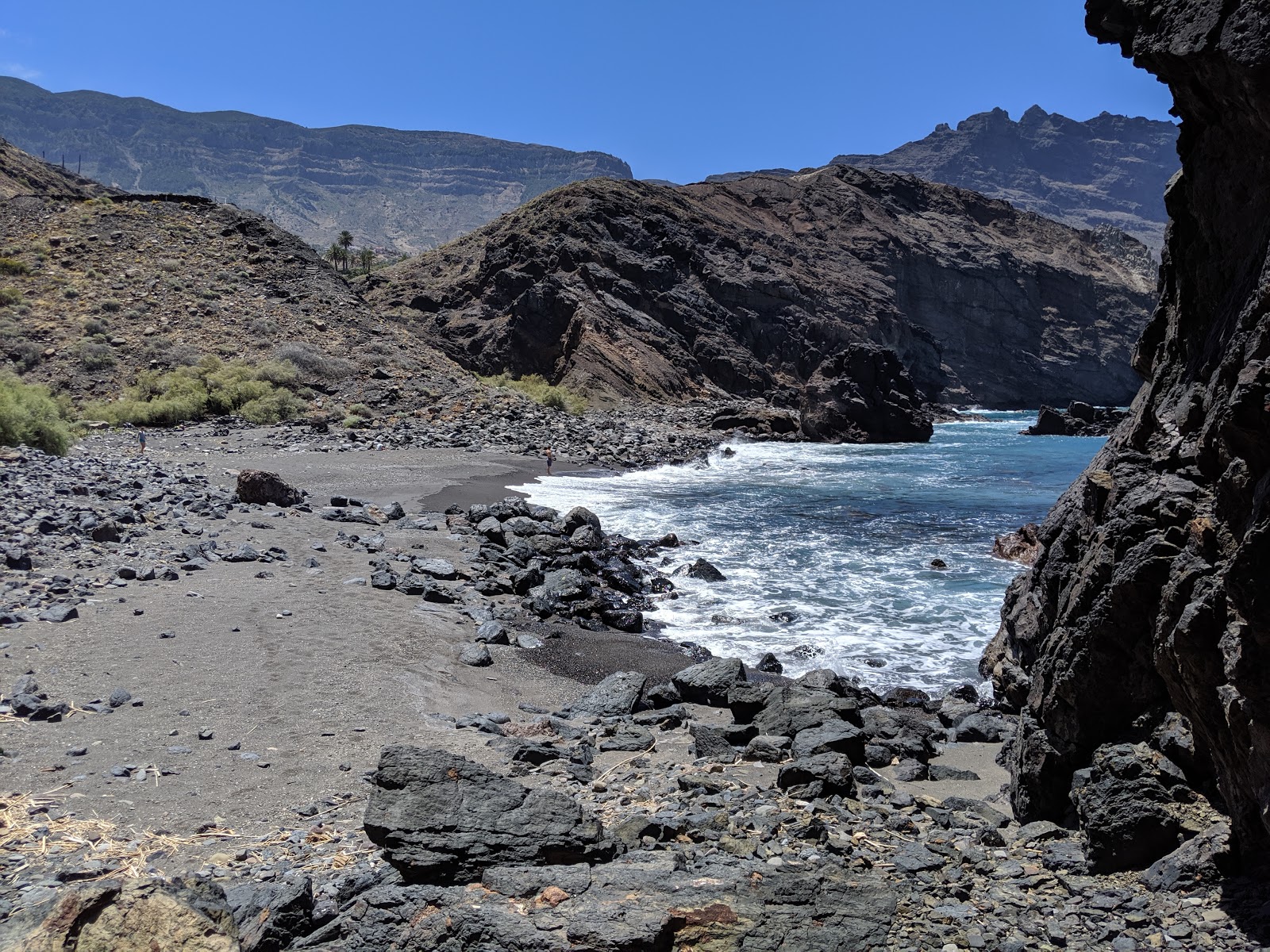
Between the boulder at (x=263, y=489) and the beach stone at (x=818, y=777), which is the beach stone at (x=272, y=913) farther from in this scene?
the boulder at (x=263, y=489)

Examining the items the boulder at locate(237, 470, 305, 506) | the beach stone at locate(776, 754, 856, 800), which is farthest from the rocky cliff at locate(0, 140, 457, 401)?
the beach stone at locate(776, 754, 856, 800)

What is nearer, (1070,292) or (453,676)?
(453,676)

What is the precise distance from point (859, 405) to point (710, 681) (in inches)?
1643

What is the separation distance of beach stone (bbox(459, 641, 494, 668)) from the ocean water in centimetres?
313

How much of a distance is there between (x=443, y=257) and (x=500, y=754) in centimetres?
6878

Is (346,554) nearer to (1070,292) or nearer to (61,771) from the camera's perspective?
(61,771)

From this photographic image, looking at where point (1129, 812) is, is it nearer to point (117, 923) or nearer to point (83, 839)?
point (117, 923)

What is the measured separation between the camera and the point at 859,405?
1885 inches

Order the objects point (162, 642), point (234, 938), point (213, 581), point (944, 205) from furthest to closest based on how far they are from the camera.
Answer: point (944, 205) < point (213, 581) < point (162, 642) < point (234, 938)

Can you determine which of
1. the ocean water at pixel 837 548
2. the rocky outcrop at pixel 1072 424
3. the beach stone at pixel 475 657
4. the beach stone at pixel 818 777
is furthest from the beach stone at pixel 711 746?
the rocky outcrop at pixel 1072 424

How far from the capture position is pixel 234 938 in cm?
327

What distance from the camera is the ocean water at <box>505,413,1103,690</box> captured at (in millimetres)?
11234

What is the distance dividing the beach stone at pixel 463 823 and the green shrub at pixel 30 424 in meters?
15.2

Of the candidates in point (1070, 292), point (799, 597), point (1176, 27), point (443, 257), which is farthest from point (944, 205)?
point (1176, 27)
